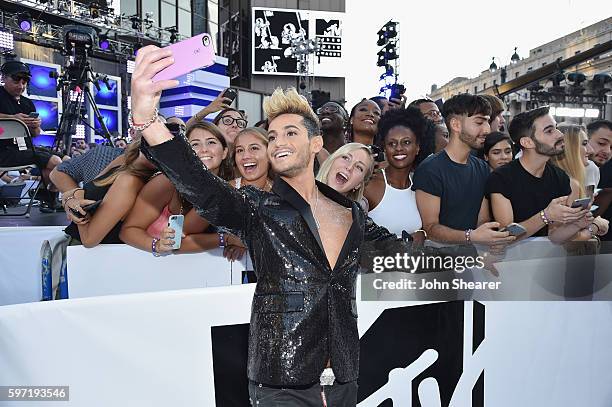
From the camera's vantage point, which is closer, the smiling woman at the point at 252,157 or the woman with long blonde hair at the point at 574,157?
the smiling woman at the point at 252,157

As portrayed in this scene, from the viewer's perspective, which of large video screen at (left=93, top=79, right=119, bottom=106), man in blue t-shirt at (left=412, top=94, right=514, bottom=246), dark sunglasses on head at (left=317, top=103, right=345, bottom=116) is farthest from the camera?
large video screen at (left=93, top=79, right=119, bottom=106)

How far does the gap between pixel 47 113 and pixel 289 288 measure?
1868 cm

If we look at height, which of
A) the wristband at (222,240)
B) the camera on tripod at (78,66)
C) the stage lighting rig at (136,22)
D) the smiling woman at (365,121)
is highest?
the stage lighting rig at (136,22)

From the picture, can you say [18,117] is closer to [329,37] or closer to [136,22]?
[136,22]

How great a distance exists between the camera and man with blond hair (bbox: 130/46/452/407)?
177 cm

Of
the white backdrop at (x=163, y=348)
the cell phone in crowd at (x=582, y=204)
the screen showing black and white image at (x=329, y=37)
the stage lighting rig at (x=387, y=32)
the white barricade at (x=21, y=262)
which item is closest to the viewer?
the white backdrop at (x=163, y=348)

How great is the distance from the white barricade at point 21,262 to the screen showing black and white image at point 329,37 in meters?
30.1

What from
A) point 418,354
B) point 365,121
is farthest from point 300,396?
point 365,121

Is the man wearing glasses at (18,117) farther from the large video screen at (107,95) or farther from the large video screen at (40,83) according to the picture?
the large video screen at (107,95)

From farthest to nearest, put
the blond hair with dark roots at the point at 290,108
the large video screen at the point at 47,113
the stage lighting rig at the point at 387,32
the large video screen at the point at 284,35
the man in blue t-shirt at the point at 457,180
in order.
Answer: the large video screen at the point at 284,35, the stage lighting rig at the point at 387,32, the large video screen at the point at 47,113, the man in blue t-shirt at the point at 457,180, the blond hair with dark roots at the point at 290,108

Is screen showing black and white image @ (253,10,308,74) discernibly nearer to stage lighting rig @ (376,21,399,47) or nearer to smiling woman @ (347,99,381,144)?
stage lighting rig @ (376,21,399,47)

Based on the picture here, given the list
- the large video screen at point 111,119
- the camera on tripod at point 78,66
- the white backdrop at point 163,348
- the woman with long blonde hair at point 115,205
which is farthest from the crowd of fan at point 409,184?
the large video screen at point 111,119

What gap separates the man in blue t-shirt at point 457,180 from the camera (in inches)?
133

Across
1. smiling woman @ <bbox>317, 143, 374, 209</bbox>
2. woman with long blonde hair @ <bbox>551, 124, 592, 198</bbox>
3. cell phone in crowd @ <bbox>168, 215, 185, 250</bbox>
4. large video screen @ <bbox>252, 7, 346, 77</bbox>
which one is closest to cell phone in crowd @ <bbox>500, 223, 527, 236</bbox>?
smiling woman @ <bbox>317, 143, 374, 209</bbox>
